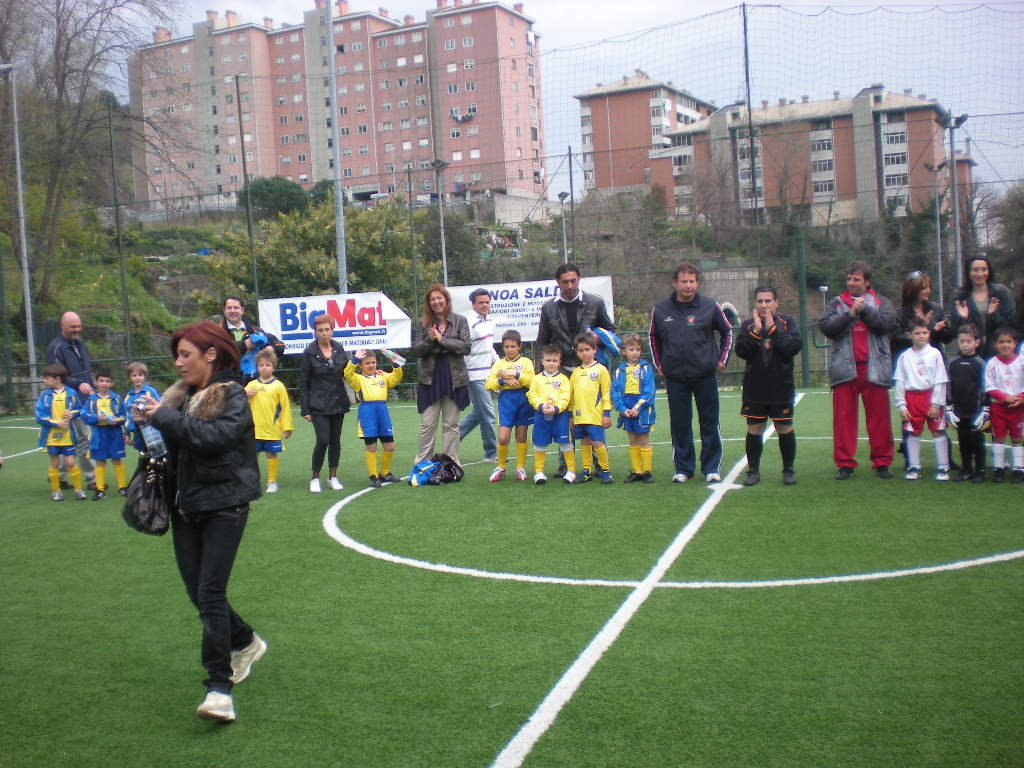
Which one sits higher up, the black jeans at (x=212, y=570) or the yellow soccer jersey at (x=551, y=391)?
the yellow soccer jersey at (x=551, y=391)

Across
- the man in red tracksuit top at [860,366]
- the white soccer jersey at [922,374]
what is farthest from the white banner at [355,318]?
the white soccer jersey at [922,374]

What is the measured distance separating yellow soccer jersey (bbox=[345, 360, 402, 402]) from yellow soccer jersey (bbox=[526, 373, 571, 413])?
151cm

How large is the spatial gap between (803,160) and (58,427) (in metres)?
18.2

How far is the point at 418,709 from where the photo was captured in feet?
13.7

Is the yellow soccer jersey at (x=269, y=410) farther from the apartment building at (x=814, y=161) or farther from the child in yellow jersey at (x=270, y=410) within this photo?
the apartment building at (x=814, y=161)

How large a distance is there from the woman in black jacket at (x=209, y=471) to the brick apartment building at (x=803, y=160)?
17791 mm

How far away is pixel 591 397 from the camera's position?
9414mm

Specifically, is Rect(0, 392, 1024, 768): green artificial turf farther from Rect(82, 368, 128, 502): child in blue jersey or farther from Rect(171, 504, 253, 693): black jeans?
Rect(82, 368, 128, 502): child in blue jersey

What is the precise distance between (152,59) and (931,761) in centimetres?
3461

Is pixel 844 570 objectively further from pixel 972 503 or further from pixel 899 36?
pixel 899 36

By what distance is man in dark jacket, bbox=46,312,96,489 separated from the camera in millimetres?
10802

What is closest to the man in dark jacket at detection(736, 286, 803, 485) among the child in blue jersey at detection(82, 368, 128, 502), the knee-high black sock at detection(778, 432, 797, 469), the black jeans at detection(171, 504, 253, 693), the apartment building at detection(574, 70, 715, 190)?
the knee-high black sock at detection(778, 432, 797, 469)

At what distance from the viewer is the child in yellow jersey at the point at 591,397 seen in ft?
30.8

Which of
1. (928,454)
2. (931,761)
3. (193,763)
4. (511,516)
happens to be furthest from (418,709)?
(928,454)
